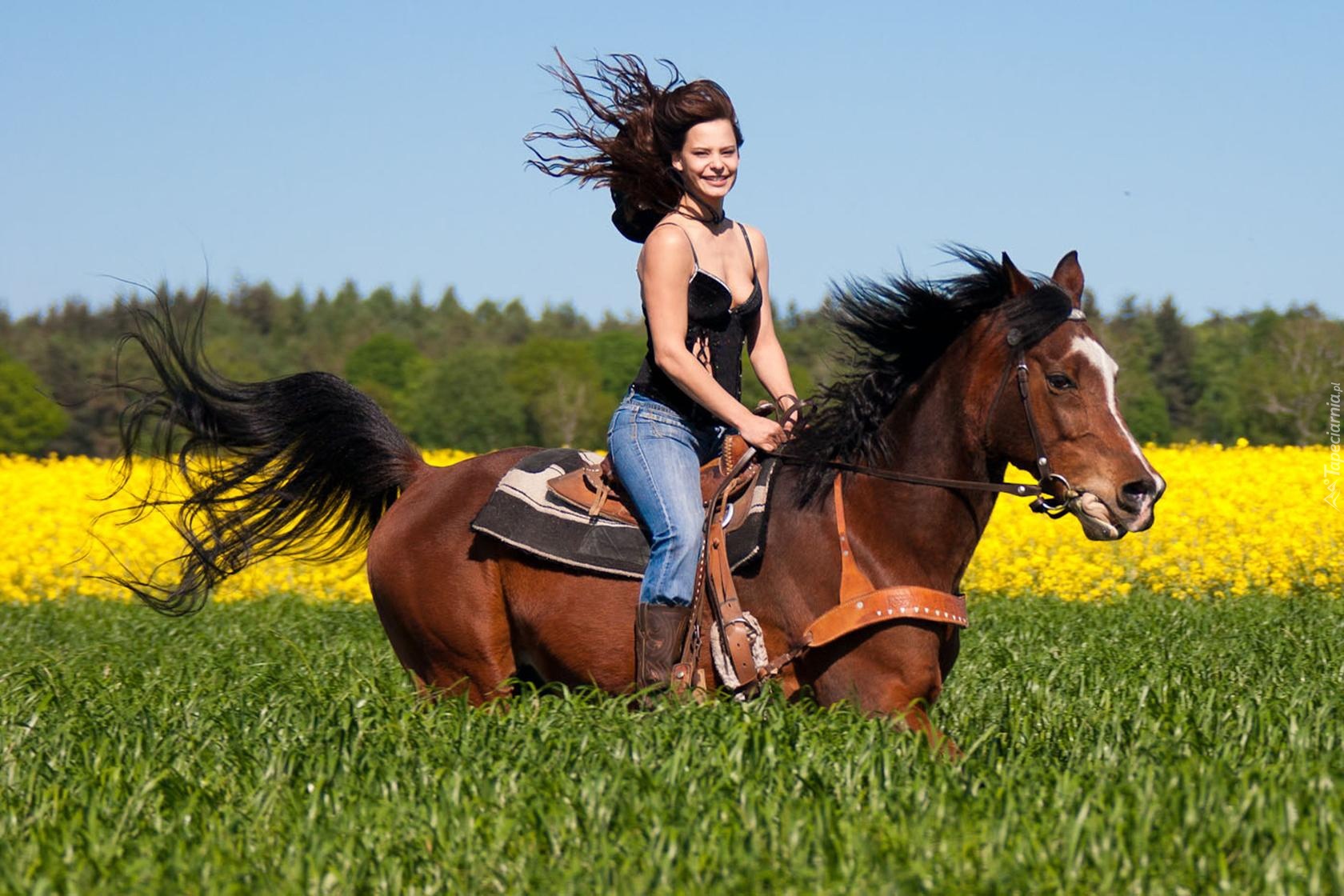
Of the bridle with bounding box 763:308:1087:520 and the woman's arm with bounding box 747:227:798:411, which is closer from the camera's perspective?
the bridle with bounding box 763:308:1087:520

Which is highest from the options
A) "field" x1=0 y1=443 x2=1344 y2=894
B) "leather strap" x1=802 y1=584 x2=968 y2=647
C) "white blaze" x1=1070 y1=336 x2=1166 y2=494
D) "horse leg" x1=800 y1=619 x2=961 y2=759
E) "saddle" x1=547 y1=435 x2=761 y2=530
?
"white blaze" x1=1070 y1=336 x2=1166 y2=494

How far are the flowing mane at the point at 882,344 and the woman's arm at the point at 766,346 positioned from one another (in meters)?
0.28

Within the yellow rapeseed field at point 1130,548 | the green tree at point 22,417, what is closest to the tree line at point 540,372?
the green tree at point 22,417

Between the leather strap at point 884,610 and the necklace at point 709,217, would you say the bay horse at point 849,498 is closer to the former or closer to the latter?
the leather strap at point 884,610

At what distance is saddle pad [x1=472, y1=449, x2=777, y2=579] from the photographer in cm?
540

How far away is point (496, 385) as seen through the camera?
81188mm

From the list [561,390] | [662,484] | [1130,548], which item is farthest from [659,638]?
[561,390]

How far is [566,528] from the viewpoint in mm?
5645

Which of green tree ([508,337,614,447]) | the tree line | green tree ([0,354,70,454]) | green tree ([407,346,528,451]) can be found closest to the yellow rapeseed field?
the tree line

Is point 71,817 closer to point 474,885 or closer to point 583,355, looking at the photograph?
point 474,885

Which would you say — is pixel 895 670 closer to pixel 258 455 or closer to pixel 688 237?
pixel 688 237

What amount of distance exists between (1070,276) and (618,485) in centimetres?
177

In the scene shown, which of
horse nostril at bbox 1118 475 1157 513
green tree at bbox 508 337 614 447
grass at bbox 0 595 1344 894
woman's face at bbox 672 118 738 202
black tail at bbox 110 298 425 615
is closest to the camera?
grass at bbox 0 595 1344 894

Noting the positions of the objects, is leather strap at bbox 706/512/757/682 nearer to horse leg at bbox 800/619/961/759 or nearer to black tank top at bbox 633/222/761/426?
horse leg at bbox 800/619/961/759
